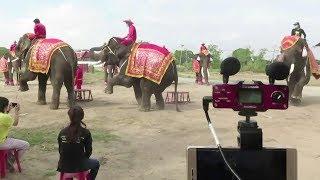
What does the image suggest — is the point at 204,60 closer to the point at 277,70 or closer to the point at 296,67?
the point at 296,67

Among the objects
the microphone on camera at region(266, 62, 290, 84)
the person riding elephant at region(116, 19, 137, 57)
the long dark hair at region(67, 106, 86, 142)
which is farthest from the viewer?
the person riding elephant at region(116, 19, 137, 57)

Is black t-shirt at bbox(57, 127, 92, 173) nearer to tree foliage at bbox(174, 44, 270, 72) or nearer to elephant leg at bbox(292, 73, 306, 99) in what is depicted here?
elephant leg at bbox(292, 73, 306, 99)

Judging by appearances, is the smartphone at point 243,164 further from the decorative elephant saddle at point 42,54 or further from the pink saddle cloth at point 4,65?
the pink saddle cloth at point 4,65

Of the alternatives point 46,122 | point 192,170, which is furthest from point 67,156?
point 46,122

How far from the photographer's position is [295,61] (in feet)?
43.6

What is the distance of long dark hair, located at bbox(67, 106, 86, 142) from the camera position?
15.0ft

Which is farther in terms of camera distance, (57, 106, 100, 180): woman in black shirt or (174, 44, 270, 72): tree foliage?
(174, 44, 270, 72): tree foliage

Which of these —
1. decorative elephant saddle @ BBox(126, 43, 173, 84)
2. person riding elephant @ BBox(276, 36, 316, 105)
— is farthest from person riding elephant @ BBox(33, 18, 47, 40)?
person riding elephant @ BBox(276, 36, 316, 105)

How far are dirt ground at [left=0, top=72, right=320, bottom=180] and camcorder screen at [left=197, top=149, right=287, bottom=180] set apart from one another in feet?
7.20

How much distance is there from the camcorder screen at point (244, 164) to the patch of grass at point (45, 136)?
5005 mm

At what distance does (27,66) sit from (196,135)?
17.6 ft

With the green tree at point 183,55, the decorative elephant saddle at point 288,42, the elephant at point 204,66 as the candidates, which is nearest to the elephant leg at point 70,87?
the decorative elephant saddle at point 288,42

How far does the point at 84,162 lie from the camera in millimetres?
4754

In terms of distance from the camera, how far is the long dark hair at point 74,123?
457 cm
